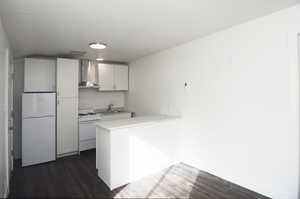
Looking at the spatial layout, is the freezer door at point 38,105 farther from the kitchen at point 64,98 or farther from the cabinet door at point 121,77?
the cabinet door at point 121,77

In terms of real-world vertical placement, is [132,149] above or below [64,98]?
below

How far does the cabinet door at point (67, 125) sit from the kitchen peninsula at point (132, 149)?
149cm

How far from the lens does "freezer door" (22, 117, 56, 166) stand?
11.3 feet

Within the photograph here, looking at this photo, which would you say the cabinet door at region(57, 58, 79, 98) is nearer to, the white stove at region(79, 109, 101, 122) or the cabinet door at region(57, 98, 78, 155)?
the cabinet door at region(57, 98, 78, 155)

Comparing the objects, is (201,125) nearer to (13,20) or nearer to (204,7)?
(204,7)

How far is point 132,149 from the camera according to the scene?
270 centimetres

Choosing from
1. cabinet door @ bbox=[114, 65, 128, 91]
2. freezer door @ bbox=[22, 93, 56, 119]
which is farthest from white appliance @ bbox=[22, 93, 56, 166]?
cabinet door @ bbox=[114, 65, 128, 91]

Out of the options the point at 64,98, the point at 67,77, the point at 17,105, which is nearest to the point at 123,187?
the point at 64,98

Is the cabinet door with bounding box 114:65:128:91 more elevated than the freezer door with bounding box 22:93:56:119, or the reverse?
the cabinet door with bounding box 114:65:128:91

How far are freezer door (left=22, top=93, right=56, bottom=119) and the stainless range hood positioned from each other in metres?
0.87

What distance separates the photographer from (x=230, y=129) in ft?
8.47

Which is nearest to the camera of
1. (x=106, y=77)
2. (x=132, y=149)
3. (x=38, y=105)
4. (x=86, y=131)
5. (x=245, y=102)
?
(x=245, y=102)

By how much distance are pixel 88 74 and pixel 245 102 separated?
11.9 feet

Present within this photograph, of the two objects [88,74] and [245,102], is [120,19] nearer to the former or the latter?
[245,102]
